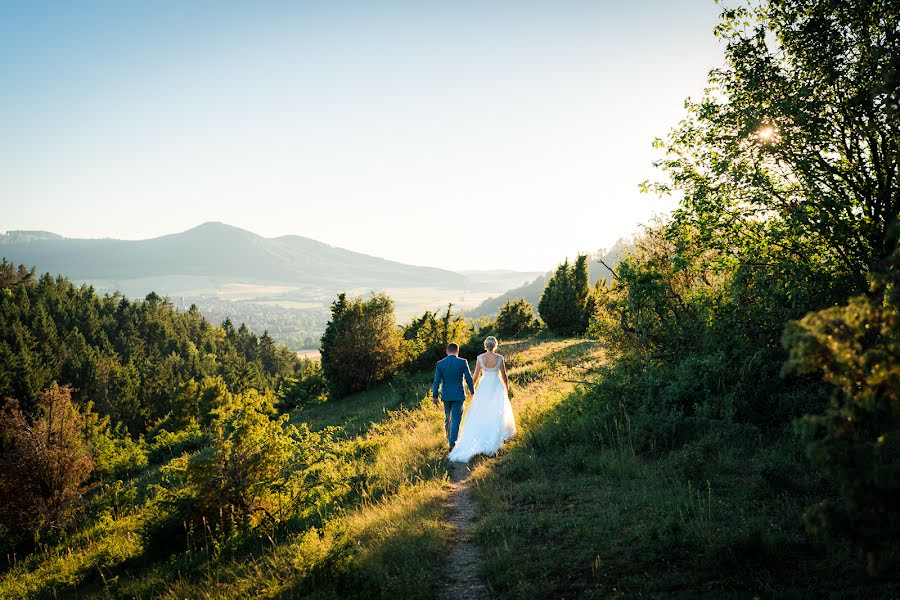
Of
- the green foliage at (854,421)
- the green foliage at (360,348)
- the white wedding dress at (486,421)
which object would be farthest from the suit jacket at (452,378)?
the green foliage at (360,348)

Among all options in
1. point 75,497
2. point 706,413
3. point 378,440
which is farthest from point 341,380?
point 706,413

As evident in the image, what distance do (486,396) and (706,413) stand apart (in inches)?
173

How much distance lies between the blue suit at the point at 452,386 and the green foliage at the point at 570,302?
1007 inches

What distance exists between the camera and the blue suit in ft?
34.9

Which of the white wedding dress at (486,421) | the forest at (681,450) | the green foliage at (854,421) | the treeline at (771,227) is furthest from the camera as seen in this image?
the white wedding dress at (486,421)

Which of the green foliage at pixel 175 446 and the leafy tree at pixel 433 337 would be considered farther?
the leafy tree at pixel 433 337

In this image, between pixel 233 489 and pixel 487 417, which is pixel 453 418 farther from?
pixel 233 489

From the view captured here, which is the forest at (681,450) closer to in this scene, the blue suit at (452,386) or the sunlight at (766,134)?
the sunlight at (766,134)

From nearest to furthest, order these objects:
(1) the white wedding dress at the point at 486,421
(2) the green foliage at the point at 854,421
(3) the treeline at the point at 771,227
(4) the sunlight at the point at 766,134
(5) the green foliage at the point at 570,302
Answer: (2) the green foliage at the point at 854,421 → (3) the treeline at the point at 771,227 → (4) the sunlight at the point at 766,134 → (1) the white wedding dress at the point at 486,421 → (5) the green foliage at the point at 570,302

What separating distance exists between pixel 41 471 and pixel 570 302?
29.9 meters

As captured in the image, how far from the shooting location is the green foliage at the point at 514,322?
39.5m

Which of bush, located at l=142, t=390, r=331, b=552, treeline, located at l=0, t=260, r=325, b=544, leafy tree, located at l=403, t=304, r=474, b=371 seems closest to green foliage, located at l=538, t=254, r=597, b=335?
leafy tree, located at l=403, t=304, r=474, b=371

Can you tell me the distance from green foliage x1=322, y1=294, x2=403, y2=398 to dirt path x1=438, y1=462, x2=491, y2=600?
68.8ft

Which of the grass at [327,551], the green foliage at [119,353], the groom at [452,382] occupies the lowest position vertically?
the green foliage at [119,353]
